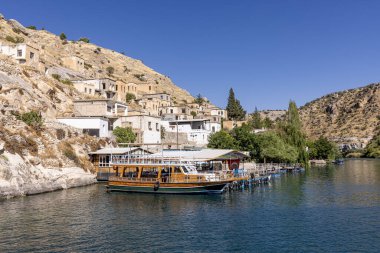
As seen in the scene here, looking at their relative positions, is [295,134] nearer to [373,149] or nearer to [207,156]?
[207,156]

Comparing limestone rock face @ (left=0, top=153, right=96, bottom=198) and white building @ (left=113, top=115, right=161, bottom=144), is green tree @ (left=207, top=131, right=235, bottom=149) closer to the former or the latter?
white building @ (left=113, top=115, right=161, bottom=144)

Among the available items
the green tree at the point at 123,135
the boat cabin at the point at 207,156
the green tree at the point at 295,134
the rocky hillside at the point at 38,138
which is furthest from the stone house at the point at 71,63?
the green tree at the point at 295,134

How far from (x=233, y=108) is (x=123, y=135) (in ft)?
233

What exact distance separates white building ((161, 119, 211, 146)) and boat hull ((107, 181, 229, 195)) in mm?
45056

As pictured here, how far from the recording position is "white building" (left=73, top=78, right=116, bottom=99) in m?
95.8

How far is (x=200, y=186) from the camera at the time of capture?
47.9 m

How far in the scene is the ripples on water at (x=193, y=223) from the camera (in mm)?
25734

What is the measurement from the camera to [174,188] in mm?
49062

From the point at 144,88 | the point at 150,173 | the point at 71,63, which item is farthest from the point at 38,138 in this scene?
the point at 144,88

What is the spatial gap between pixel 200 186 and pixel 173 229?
18.0m

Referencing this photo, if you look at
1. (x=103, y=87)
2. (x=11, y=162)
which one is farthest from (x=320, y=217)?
(x=103, y=87)

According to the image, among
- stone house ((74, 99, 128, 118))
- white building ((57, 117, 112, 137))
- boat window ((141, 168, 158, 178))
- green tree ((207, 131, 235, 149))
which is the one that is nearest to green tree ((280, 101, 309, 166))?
green tree ((207, 131, 235, 149))

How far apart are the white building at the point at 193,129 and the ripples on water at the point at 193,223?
50157 millimetres

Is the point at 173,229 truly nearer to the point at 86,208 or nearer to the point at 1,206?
the point at 86,208
